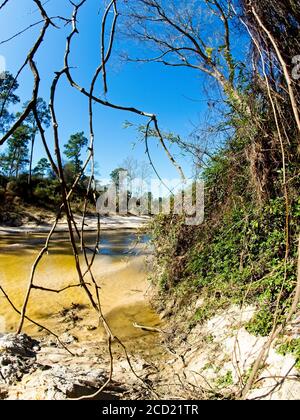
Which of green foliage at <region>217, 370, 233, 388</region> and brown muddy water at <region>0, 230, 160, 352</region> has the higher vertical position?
green foliage at <region>217, 370, 233, 388</region>

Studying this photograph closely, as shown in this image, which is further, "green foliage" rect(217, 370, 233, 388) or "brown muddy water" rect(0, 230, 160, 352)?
"brown muddy water" rect(0, 230, 160, 352)

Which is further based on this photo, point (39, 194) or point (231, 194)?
point (39, 194)

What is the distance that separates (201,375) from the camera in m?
3.38

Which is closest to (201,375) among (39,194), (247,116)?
(247,116)

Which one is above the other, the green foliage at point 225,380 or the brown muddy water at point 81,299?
the green foliage at point 225,380

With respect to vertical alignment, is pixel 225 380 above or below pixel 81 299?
above

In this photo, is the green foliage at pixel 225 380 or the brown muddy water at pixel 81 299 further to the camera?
the brown muddy water at pixel 81 299

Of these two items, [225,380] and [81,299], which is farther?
[81,299]

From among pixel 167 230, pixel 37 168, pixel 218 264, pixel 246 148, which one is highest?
pixel 37 168
